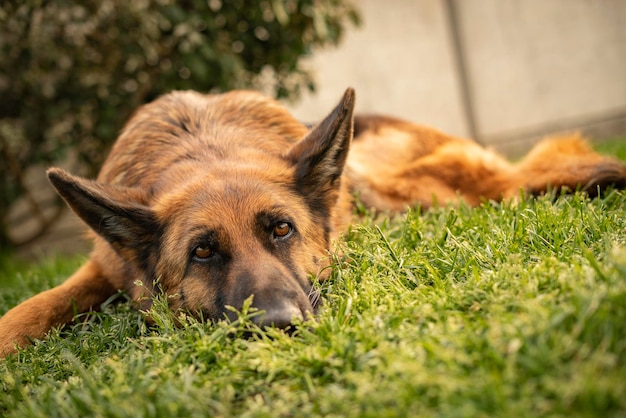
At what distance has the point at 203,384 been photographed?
2.19 m

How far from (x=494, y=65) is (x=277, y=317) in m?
9.38

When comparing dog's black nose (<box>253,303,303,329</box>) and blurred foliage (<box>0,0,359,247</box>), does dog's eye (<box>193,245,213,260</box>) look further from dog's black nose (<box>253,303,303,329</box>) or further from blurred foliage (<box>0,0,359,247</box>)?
blurred foliage (<box>0,0,359,247</box>)

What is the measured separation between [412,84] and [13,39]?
680 centimetres

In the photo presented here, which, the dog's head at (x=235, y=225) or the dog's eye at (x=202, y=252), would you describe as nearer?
the dog's head at (x=235, y=225)

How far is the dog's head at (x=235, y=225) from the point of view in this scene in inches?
110

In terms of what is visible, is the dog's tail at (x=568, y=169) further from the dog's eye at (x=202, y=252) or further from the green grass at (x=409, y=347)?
the dog's eye at (x=202, y=252)

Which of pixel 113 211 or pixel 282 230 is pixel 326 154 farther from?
pixel 113 211

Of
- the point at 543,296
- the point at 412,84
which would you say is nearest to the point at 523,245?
the point at 543,296

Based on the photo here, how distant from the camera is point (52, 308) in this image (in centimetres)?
342

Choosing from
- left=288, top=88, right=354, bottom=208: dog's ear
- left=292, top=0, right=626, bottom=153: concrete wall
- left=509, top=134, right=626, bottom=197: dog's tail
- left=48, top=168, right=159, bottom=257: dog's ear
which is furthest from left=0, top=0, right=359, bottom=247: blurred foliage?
left=292, top=0, right=626, bottom=153: concrete wall

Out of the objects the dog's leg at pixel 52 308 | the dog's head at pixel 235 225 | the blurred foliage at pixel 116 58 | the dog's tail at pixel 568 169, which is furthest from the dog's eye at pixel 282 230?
the blurred foliage at pixel 116 58

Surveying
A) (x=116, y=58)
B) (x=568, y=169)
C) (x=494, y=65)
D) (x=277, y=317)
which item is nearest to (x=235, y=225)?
(x=277, y=317)

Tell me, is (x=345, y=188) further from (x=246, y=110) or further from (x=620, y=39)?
(x=620, y=39)

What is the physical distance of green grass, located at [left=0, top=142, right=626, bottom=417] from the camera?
5.61 feet
